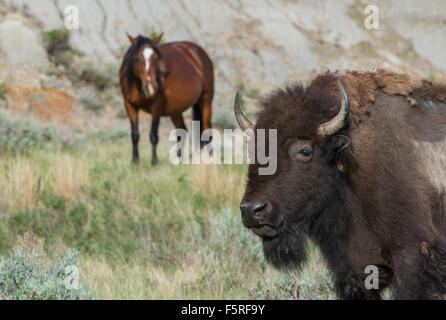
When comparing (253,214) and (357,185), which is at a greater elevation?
(357,185)

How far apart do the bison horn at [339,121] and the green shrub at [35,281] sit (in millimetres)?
2280

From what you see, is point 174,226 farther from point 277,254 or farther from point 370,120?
point 370,120

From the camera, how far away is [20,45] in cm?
2380

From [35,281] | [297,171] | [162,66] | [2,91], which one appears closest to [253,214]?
[297,171]

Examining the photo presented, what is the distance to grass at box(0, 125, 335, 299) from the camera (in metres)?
6.25

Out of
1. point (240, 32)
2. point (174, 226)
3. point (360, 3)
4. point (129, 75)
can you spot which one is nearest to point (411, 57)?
point (360, 3)

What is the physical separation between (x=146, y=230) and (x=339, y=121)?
4.36m

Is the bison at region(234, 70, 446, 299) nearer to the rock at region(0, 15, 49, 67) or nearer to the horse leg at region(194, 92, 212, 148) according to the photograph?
the horse leg at region(194, 92, 212, 148)

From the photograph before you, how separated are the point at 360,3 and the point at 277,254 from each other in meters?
52.3

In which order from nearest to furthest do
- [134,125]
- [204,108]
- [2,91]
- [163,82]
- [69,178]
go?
[69,178] → [134,125] → [163,82] → [204,108] → [2,91]

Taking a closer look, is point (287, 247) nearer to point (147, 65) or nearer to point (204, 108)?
point (147, 65)

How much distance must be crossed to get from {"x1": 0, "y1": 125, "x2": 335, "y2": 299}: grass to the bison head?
121cm

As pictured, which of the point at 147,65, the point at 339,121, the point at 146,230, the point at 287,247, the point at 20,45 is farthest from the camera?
the point at 20,45
